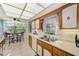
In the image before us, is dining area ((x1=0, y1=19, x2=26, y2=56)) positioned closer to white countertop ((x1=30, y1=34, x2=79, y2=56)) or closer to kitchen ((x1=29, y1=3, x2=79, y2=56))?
kitchen ((x1=29, y1=3, x2=79, y2=56))

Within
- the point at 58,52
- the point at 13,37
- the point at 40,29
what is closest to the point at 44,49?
the point at 58,52

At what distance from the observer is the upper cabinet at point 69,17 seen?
1484mm

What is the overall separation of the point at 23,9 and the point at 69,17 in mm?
785

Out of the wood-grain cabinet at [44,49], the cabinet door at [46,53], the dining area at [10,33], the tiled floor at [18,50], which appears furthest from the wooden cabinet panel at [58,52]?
the dining area at [10,33]

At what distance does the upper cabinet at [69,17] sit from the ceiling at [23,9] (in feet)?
1.02

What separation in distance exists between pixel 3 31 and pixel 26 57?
0.58 meters

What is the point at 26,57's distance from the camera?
64.7 inches

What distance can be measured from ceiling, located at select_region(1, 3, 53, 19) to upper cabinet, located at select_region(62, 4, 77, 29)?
312mm

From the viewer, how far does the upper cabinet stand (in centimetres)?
148

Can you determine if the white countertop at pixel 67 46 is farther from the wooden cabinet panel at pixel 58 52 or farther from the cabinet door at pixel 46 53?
the cabinet door at pixel 46 53

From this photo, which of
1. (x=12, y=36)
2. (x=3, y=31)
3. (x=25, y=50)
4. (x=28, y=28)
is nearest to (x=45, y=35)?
(x=28, y=28)

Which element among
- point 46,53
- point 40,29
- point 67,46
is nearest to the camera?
point 67,46

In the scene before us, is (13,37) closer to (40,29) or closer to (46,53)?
(40,29)

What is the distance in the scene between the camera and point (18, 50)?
1.69m
